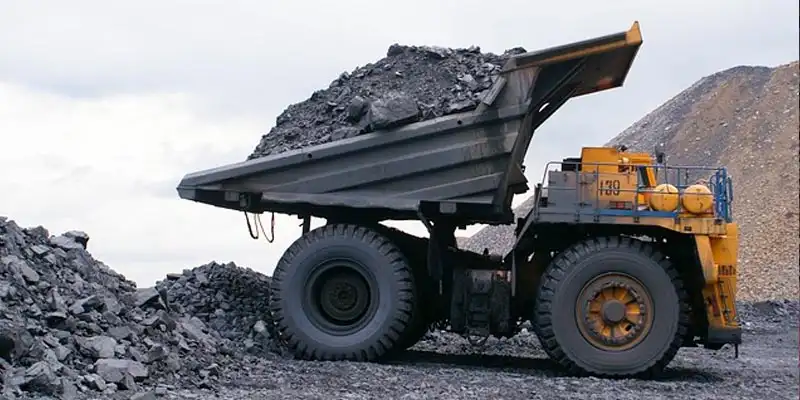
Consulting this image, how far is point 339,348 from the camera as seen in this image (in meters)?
12.2

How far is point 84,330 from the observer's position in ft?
33.6

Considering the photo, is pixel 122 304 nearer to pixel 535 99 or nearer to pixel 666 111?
pixel 535 99

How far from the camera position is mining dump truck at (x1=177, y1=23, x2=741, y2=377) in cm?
1147

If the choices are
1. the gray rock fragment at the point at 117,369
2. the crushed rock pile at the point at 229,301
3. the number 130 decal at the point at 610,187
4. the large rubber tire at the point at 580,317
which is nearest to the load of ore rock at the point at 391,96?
the number 130 decal at the point at 610,187

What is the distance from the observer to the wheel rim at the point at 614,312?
1145 cm

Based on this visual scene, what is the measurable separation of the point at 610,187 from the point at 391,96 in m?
2.46

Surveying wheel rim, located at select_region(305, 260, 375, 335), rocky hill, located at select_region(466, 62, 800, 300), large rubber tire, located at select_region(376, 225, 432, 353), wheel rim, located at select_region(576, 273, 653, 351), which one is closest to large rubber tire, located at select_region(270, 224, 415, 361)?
wheel rim, located at select_region(305, 260, 375, 335)

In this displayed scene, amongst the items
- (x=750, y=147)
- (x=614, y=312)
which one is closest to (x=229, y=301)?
(x=614, y=312)

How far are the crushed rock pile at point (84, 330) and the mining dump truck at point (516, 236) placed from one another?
1.23m

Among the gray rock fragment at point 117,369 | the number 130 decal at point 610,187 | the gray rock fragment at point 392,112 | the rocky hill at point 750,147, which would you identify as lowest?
the gray rock fragment at point 117,369

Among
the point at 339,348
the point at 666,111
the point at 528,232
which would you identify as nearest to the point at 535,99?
the point at 528,232

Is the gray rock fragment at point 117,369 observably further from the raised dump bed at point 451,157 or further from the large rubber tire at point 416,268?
the large rubber tire at point 416,268

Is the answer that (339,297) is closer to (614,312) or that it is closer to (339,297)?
(339,297)

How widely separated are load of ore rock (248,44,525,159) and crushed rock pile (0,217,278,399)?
2141 mm
